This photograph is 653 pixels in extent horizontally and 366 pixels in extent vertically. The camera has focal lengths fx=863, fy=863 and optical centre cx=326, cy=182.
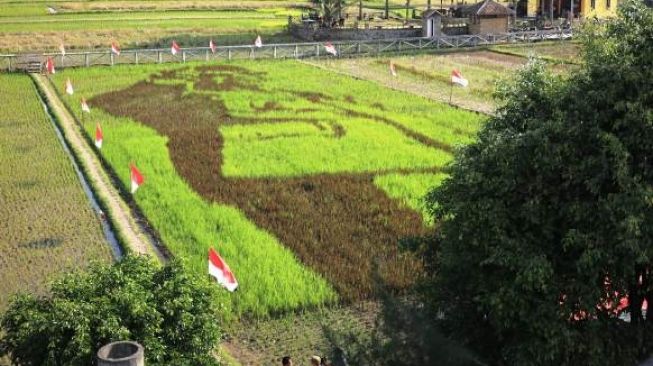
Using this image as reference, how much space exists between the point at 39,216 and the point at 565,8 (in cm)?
3694

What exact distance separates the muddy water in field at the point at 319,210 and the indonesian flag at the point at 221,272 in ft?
5.92

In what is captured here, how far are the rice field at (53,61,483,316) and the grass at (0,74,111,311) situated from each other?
3.32 ft

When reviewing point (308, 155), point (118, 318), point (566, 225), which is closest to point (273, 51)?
point (308, 155)

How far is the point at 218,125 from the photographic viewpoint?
2112cm

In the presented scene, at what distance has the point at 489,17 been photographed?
3869 cm

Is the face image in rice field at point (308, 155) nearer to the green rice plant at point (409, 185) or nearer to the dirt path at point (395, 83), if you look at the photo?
the green rice plant at point (409, 185)

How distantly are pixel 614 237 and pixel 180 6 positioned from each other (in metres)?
53.0

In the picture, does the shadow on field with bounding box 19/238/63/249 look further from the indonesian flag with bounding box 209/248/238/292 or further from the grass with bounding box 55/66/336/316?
the indonesian flag with bounding box 209/248/238/292

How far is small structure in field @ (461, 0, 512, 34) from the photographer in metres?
38.4

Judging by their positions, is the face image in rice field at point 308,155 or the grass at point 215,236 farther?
the face image in rice field at point 308,155

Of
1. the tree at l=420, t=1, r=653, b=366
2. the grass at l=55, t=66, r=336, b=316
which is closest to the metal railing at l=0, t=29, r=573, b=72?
the grass at l=55, t=66, r=336, b=316

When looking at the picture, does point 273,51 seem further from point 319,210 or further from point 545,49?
point 319,210

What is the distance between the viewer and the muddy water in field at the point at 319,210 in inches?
461

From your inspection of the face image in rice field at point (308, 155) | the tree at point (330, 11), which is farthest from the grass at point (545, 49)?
the face image in rice field at point (308, 155)
